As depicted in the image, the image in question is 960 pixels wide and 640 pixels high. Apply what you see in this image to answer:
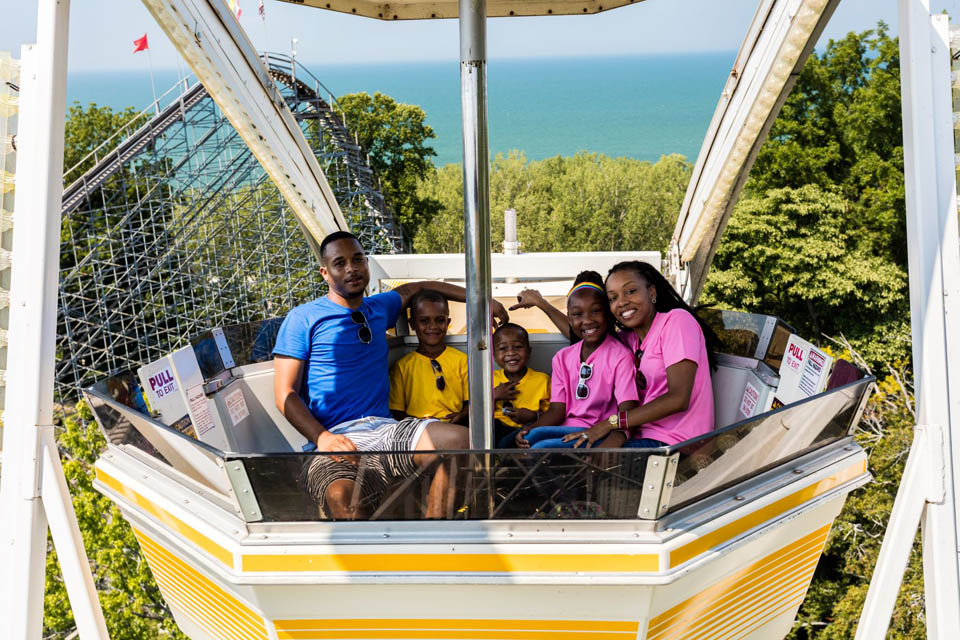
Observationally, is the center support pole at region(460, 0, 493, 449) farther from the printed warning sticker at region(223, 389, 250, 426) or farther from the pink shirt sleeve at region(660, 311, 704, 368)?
the printed warning sticker at region(223, 389, 250, 426)

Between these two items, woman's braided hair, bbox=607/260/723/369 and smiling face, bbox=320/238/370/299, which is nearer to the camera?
woman's braided hair, bbox=607/260/723/369

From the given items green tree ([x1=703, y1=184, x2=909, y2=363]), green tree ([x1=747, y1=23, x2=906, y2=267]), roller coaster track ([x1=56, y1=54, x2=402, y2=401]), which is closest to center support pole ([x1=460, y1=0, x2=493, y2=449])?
roller coaster track ([x1=56, y1=54, x2=402, y2=401])

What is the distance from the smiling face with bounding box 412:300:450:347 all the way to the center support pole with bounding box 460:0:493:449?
3.96 feet

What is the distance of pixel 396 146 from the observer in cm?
4181

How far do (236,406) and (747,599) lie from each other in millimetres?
2418

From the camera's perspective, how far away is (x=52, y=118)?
10.8 feet

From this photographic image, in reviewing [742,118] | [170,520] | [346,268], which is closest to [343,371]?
[346,268]

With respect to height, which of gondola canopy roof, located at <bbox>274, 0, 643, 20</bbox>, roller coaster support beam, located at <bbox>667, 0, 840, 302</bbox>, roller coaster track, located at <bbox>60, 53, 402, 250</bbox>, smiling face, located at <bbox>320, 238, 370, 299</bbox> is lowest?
smiling face, located at <bbox>320, 238, 370, 299</bbox>

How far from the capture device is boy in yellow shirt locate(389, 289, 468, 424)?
174 inches

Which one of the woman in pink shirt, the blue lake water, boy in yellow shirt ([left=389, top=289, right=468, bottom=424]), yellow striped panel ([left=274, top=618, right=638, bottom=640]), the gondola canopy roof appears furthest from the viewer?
the blue lake water

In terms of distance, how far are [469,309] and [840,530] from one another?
15467 millimetres

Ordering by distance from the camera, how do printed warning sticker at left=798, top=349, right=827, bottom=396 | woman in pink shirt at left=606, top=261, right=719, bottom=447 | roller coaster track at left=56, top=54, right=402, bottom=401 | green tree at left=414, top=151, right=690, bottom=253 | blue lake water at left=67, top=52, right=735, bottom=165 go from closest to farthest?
woman in pink shirt at left=606, top=261, right=719, bottom=447
printed warning sticker at left=798, top=349, right=827, bottom=396
roller coaster track at left=56, top=54, right=402, bottom=401
green tree at left=414, top=151, right=690, bottom=253
blue lake water at left=67, top=52, right=735, bottom=165

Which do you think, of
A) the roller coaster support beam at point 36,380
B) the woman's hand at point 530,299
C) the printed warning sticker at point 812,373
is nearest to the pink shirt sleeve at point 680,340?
the printed warning sticker at point 812,373

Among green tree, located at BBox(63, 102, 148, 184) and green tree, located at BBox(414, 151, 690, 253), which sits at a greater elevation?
green tree, located at BBox(63, 102, 148, 184)
